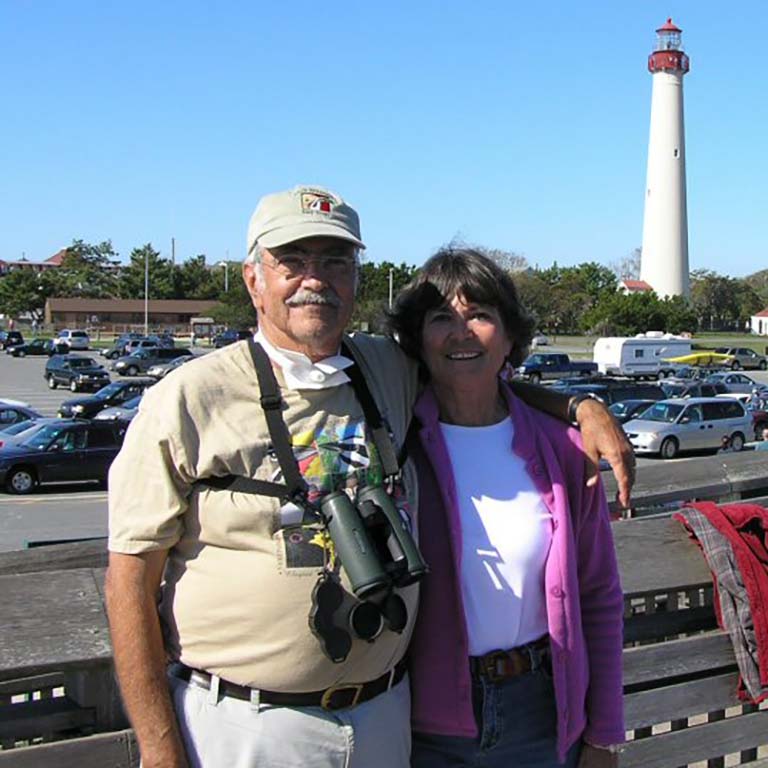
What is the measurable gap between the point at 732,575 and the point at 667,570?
24 cm

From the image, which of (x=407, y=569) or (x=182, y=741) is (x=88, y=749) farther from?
(x=407, y=569)

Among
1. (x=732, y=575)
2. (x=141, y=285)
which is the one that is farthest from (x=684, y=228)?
(x=732, y=575)

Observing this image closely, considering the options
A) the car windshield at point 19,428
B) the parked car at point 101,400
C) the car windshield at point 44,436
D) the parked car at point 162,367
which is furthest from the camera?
the parked car at point 162,367

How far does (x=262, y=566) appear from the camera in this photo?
2.14m

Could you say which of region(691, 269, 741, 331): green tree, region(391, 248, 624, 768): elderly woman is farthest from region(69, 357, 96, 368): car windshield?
region(691, 269, 741, 331): green tree

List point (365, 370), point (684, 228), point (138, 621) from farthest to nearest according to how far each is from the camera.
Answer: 1. point (684, 228)
2. point (365, 370)
3. point (138, 621)

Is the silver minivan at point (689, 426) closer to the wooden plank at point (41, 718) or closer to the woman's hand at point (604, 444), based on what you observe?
the woman's hand at point (604, 444)

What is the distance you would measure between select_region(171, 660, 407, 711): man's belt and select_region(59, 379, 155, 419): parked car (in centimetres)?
2847

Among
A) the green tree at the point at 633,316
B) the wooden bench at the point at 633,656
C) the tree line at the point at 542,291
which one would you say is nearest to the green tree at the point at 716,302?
the tree line at the point at 542,291

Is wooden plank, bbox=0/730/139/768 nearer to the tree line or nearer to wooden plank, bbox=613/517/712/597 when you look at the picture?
wooden plank, bbox=613/517/712/597

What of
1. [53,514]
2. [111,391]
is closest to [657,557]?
[53,514]

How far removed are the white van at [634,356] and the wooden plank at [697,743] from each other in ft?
164

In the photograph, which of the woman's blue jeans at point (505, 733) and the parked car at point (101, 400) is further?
the parked car at point (101, 400)

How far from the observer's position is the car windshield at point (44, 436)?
20.9 meters
